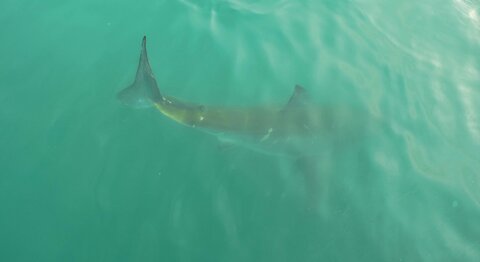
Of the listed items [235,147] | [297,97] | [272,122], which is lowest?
[235,147]

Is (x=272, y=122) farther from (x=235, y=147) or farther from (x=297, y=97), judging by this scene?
(x=235, y=147)

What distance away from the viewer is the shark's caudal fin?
5442 millimetres

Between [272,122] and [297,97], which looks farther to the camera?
[272,122]

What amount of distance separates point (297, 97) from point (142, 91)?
236 cm

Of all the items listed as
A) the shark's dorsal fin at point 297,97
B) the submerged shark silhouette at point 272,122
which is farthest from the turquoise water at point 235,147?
the shark's dorsal fin at point 297,97

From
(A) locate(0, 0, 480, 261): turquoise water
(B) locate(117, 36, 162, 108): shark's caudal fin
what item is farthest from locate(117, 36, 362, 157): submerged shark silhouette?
(A) locate(0, 0, 480, 261): turquoise water

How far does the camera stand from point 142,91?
5.64m

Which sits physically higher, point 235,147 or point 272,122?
point 272,122

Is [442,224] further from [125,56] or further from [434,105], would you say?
→ [125,56]

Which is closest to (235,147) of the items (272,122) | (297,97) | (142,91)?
(272,122)

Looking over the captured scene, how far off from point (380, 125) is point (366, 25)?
8.04 ft

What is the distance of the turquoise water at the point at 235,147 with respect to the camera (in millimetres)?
4840

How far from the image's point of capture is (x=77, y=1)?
7.98 meters

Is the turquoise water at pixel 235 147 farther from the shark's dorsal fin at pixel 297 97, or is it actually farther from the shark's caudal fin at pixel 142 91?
the shark's dorsal fin at pixel 297 97
